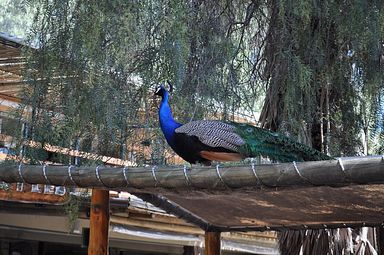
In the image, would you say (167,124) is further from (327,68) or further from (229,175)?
(327,68)

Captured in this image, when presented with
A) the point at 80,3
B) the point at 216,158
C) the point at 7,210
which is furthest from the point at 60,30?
the point at 7,210

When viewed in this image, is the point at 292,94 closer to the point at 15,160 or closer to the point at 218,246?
the point at 218,246

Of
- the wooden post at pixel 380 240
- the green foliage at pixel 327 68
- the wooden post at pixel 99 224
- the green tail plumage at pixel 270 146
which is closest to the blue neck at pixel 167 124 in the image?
the green tail plumage at pixel 270 146

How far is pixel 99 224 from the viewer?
4.75 meters

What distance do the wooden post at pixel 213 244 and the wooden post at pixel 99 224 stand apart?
1.26m

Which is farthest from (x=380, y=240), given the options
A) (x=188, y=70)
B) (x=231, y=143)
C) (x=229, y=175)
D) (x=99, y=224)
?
(x=229, y=175)

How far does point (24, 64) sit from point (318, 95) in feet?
7.99

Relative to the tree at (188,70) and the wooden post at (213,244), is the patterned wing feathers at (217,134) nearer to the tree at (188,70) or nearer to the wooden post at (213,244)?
the tree at (188,70)

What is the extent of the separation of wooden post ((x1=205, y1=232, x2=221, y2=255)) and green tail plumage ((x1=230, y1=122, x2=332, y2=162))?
67.1 inches

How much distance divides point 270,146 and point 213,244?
1.82 metres

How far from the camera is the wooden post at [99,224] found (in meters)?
4.72

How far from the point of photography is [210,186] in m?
3.60

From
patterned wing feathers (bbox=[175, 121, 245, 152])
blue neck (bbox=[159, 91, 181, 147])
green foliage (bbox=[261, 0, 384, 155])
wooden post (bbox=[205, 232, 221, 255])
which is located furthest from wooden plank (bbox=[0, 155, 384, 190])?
wooden post (bbox=[205, 232, 221, 255])

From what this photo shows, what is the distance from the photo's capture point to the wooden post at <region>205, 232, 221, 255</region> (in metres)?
5.74
